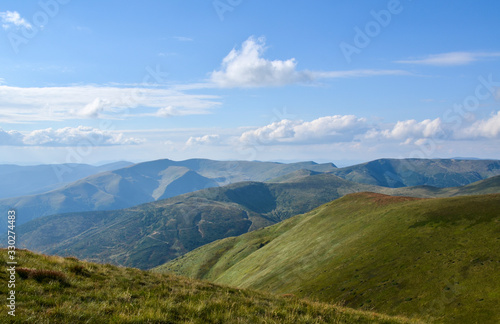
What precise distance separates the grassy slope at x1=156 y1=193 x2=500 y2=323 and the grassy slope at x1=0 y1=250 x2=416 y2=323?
25129 millimetres

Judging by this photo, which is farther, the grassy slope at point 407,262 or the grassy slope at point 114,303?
the grassy slope at point 407,262

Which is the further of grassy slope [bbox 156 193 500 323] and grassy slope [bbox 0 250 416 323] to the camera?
grassy slope [bbox 156 193 500 323]

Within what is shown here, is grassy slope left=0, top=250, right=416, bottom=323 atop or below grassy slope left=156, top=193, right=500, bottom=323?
atop

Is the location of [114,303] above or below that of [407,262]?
above

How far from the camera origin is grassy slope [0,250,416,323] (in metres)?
10.5

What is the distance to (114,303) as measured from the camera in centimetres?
1262

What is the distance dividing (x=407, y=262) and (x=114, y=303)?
163ft

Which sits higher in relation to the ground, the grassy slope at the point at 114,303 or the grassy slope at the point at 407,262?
the grassy slope at the point at 114,303

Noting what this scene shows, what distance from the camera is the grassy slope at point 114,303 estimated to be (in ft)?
34.3

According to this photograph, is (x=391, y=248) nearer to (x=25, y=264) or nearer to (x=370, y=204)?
(x=370, y=204)

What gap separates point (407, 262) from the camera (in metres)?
46.9

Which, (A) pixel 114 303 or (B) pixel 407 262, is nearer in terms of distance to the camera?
(A) pixel 114 303

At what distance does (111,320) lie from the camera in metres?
10.3

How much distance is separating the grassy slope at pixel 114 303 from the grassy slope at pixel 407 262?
25.1 m
